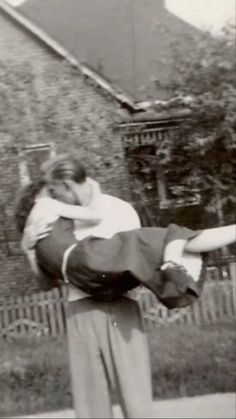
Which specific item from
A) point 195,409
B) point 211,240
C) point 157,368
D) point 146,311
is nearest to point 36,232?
point 211,240

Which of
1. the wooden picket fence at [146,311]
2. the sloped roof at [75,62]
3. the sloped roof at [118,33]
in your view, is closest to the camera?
the sloped roof at [118,33]

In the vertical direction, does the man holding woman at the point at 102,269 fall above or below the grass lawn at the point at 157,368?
above

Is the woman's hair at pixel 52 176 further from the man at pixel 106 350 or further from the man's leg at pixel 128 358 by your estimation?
the man's leg at pixel 128 358

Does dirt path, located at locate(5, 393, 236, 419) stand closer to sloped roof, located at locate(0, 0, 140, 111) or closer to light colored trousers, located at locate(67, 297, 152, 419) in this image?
light colored trousers, located at locate(67, 297, 152, 419)

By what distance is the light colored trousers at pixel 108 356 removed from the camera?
2484 millimetres

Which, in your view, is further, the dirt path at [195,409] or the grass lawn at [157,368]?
the grass lawn at [157,368]

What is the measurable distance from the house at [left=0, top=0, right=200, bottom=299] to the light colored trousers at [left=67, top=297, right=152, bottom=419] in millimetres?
2618

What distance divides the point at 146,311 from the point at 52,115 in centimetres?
168

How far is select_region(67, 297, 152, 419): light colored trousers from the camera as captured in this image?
8.15ft

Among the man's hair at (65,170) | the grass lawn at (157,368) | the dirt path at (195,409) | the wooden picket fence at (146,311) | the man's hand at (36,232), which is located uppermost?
the man's hair at (65,170)

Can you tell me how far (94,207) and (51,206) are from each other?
0.13 metres

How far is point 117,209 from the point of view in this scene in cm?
255

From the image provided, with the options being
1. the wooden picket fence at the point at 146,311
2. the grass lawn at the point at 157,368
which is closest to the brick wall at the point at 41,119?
the wooden picket fence at the point at 146,311

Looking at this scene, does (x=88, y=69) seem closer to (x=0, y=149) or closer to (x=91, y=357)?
(x=0, y=149)
